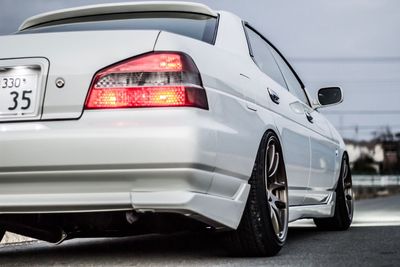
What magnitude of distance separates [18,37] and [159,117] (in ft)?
3.04

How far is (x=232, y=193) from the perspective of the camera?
4262 millimetres

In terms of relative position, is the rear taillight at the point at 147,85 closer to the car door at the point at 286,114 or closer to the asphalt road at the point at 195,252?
the car door at the point at 286,114

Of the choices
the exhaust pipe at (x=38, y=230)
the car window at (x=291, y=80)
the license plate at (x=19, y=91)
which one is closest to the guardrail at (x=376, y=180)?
the car window at (x=291, y=80)

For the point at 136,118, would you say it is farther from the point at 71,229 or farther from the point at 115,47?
the point at 71,229

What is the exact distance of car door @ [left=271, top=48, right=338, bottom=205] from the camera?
6184mm

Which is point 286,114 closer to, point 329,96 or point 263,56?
point 263,56

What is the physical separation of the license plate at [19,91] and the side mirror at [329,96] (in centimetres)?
365

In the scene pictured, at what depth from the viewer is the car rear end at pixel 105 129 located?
12.4ft

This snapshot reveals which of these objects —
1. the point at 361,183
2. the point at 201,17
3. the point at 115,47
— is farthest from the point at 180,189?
the point at 361,183

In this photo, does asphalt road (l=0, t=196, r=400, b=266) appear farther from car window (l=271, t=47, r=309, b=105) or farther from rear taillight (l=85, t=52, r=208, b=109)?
car window (l=271, t=47, r=309, b=105)

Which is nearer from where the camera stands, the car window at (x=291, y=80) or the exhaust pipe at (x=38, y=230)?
the exhaust pipe at (x=38, y=230)

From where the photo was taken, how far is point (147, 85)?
3859 millimetres

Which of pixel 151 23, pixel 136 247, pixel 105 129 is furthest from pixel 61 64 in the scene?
pixel 136 247

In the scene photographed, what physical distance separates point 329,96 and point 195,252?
8.47ft
